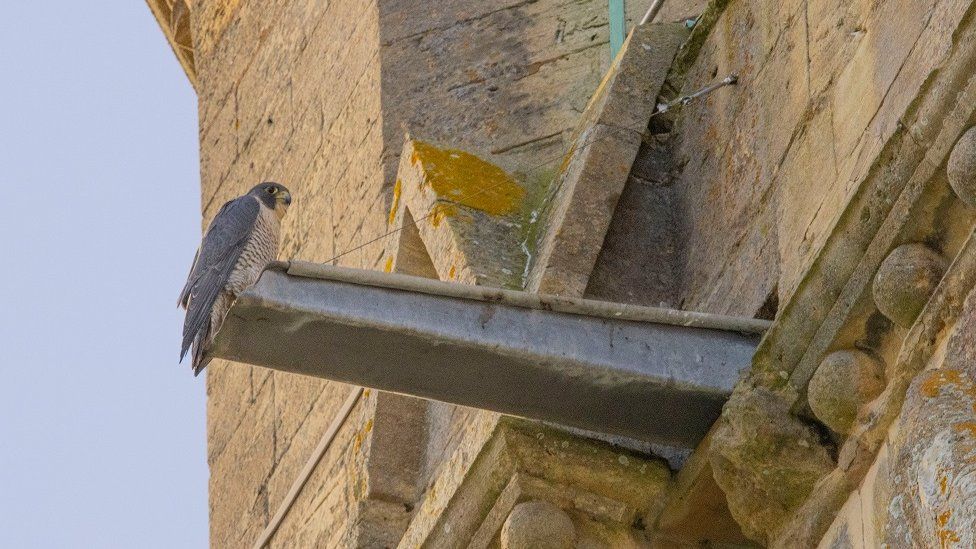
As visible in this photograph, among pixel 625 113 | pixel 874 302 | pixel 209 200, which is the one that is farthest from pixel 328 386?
pixel 874 302

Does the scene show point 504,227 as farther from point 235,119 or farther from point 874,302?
point 235,119

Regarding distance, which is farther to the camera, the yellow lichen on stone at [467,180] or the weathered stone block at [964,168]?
the yellow lichen on stone at [467,180]

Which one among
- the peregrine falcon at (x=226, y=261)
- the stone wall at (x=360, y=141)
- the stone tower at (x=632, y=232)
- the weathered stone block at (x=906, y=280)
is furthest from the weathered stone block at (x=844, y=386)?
the peregrine falcon at (x=226, y=261)

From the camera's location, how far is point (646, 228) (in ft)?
18.5

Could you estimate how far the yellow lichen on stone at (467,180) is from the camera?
582 cm

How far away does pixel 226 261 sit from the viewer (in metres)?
6.03

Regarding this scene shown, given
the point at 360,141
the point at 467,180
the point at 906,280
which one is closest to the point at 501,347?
the point at 906,280

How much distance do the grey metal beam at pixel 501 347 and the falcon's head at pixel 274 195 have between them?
199 cm

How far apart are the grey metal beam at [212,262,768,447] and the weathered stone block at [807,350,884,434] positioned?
1.16ft

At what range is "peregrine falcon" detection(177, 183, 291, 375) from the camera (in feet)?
18.4

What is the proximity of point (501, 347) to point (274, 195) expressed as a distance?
7.32 feet

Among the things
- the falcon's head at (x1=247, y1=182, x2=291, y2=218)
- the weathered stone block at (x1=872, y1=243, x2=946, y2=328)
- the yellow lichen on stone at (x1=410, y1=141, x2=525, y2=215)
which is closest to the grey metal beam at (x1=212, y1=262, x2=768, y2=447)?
the weathered stone block at (x1=872, y1=243, x2=946, y2=328)

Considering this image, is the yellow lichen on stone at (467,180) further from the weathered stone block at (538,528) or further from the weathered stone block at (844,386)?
the weathered stone block at (844,386)

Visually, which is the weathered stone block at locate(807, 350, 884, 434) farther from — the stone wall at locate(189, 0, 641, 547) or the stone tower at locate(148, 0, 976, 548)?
the stone wall at locate(189, 0, 641, 547)
